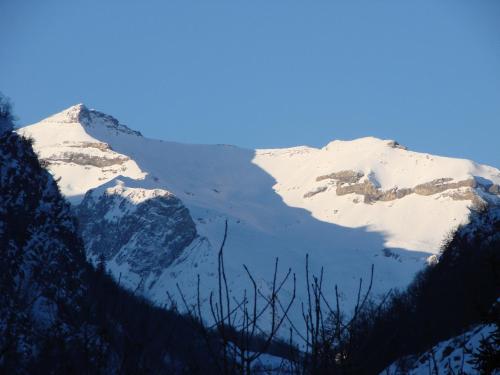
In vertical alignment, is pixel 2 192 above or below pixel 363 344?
above

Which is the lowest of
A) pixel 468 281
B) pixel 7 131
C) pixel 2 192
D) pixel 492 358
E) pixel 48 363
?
pixel 48 363

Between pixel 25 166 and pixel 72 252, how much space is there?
24.7 feet

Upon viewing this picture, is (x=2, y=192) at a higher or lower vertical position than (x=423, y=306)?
higher

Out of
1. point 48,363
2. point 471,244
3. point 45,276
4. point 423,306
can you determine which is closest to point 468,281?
point 423,306

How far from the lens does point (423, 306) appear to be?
4541 centimetres

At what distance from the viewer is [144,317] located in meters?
7.77

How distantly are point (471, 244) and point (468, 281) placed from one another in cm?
1720

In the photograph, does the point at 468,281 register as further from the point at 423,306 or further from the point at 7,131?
the point at 7,131

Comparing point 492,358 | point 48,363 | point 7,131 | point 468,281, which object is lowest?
point 48,363

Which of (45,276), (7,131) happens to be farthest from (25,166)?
(45,276)

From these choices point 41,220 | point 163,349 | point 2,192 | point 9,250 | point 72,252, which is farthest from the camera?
point 72,252

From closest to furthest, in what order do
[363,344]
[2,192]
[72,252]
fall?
1. [363,344]
2. [2,192]
3. [72,252]

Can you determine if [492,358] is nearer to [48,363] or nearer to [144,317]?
[144,317]

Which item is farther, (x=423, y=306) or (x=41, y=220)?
(x=41, y=220)
